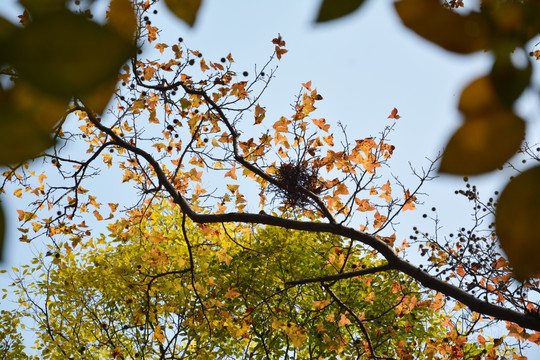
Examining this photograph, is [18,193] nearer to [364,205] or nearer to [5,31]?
[364,205]

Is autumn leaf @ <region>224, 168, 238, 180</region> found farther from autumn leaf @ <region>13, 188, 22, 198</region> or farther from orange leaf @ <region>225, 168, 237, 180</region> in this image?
autumn leaf @ <region>13, 188, 22, 198</region>

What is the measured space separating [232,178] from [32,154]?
5627mm

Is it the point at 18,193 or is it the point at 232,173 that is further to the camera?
the point at 18,193

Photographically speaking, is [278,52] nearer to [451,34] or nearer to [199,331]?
[451,34]

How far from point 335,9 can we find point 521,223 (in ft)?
0.60

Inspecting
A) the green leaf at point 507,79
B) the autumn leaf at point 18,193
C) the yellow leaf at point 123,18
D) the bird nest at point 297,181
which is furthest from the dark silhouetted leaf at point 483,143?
the autumn leaf at point 18,193

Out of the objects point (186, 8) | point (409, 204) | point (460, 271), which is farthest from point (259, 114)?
point (186, 8)

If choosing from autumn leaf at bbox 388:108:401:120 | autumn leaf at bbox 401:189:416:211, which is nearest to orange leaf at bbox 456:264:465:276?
autumn leaf at bbox 401:189:416:211

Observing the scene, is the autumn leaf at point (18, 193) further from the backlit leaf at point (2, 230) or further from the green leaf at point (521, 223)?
the green leaf at point (521, 223)

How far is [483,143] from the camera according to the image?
312mm

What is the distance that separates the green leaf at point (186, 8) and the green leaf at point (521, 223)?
0.27m

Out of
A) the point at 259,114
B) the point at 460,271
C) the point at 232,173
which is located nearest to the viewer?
the point at 460,271

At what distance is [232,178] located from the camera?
5.87m

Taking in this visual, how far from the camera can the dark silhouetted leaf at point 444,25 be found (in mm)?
325
